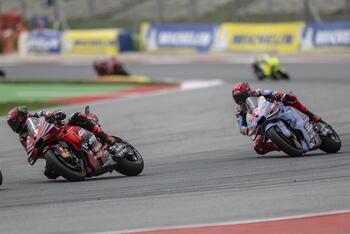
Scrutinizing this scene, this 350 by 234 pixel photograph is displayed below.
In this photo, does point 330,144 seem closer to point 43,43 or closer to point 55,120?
point 55,120

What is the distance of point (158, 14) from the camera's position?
4653 centimetres

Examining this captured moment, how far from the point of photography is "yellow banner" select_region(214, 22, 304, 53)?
3947 cm

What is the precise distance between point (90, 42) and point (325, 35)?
12891 mm

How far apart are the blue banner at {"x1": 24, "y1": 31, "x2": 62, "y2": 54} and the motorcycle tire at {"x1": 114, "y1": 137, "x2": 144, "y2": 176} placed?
119 ft

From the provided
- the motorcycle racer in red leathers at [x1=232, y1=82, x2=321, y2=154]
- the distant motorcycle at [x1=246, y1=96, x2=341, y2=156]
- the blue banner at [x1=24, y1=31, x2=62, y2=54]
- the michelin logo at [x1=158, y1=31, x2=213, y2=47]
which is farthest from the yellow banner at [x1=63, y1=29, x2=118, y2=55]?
the distant motorcycle at [x1=246, y1=96, x2=341, y2=156]

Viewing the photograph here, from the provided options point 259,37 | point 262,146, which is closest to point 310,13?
point 259,37

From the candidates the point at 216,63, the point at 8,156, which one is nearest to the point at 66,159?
the point at 8,156

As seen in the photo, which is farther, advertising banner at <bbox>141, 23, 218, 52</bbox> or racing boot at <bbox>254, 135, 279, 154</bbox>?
advertising banner at <bbox>141, 23, 218, 52</bbox>

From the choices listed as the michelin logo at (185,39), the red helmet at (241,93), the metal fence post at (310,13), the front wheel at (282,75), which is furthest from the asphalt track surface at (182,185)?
the michelin logo at (185,39)

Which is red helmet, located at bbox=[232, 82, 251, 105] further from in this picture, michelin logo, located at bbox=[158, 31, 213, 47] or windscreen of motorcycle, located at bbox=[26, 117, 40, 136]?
michelin logo, located at bbox=[158, 31, 213, 47]

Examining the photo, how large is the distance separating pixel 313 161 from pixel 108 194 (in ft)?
9.00

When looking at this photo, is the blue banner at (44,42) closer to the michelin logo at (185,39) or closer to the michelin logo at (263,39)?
the michelin logo at (185,39)

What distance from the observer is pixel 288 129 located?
12375 millimetres

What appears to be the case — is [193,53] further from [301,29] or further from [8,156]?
[8,156]
